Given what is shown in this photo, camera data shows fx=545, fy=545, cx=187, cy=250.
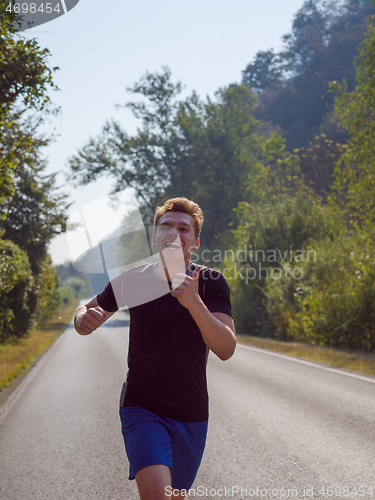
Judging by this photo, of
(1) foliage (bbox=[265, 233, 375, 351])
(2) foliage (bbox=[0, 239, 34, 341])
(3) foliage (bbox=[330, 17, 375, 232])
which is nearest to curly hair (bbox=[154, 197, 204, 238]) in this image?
(2) foliage (bbox=[0, 239, 34, 341])

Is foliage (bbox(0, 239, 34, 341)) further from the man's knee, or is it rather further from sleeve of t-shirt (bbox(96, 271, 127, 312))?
the man's knee

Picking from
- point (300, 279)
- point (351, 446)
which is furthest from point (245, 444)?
point (300, 279)

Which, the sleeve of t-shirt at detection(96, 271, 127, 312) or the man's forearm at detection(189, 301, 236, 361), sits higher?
the sleeve of t-shirt at detection(96, 271, 127, 312)

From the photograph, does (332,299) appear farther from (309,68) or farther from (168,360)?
(309,68)

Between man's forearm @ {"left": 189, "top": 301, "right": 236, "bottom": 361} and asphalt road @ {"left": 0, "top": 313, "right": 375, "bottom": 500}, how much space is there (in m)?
2.54

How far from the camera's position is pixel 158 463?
2.65 metres

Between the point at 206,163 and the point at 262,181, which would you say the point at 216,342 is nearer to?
the point at 262,181

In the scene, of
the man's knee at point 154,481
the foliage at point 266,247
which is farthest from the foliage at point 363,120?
the man's knee at point 154,481

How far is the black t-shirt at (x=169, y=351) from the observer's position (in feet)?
9.24

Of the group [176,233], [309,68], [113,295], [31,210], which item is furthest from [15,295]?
[309,68]

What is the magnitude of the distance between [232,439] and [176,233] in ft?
14.5

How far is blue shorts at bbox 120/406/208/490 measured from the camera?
2.70 meters

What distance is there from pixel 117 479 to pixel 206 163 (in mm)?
45645

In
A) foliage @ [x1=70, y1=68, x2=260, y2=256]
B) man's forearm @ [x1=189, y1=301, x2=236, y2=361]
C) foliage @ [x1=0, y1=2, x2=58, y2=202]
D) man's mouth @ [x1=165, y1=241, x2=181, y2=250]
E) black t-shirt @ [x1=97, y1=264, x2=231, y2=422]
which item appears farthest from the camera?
foliage @ [x1=70, y1=68, x2=260, y2=256]
